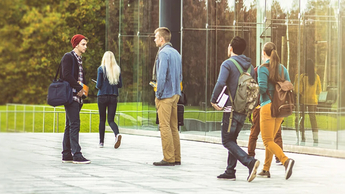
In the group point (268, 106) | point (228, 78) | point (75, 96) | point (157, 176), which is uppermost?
point (228, 78)

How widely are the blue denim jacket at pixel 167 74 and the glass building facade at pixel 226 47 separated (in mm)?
4215

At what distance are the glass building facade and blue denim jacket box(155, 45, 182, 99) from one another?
4.21 m

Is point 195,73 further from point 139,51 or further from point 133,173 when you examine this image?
point 133,173

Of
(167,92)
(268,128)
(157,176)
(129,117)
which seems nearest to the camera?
(268,128)

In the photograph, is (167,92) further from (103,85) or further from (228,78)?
(103,85)

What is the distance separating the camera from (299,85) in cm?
1162

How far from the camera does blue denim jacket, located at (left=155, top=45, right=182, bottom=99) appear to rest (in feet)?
25.8

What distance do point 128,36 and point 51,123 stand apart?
7.58 metres

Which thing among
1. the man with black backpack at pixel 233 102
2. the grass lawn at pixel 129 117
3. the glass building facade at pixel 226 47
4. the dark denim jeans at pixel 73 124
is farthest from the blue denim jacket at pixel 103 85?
the man with black backpack at pixel 233 102

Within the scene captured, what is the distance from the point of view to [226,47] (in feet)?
46.9

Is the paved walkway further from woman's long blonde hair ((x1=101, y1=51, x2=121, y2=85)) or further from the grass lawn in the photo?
woman's long blonde hair ((x1=101, y1=51, x2=121, y2=85))

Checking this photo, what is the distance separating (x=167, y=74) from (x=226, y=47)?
21.6 ft

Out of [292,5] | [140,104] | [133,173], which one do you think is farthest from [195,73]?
[133,173]

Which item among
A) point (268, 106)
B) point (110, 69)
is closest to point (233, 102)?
point (268, 106)
